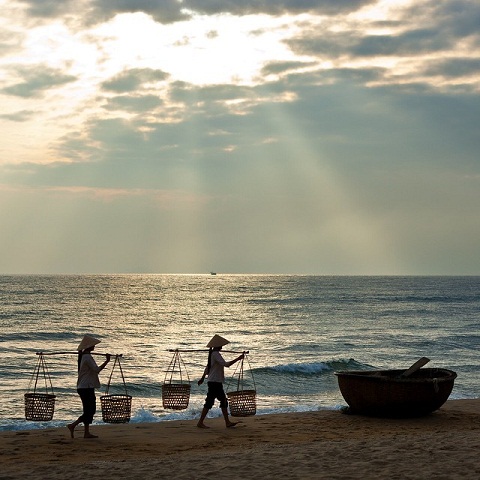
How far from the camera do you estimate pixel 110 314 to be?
68.5 meters

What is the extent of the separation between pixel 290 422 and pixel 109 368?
1514cm

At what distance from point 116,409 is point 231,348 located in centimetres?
2751

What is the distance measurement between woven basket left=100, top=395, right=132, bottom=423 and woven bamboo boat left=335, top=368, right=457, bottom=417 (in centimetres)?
493

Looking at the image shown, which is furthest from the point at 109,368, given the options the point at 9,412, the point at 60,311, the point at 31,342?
the point at 60,311

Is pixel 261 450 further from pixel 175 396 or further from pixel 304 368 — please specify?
pixel 304 368

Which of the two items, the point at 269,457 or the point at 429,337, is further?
the point at 429,337

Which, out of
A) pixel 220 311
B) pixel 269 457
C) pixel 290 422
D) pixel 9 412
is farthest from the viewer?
pixel 220 311

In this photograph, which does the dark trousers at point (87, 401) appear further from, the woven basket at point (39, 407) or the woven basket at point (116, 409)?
the woven basket at point (39, 407)

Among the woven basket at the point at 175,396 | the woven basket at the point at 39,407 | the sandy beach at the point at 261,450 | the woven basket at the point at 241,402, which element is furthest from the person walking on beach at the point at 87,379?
the woven basket at the point at 241,402

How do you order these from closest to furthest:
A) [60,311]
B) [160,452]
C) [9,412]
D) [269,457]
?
1. [269,457]
2. [160,452]
3. [9,412]
4. [60,311]

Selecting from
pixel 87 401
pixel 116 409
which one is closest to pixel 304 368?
pixel 116 409

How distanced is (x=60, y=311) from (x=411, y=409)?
56.6 meters

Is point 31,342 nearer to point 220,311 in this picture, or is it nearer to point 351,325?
point 351,325

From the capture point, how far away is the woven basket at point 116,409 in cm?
1288
